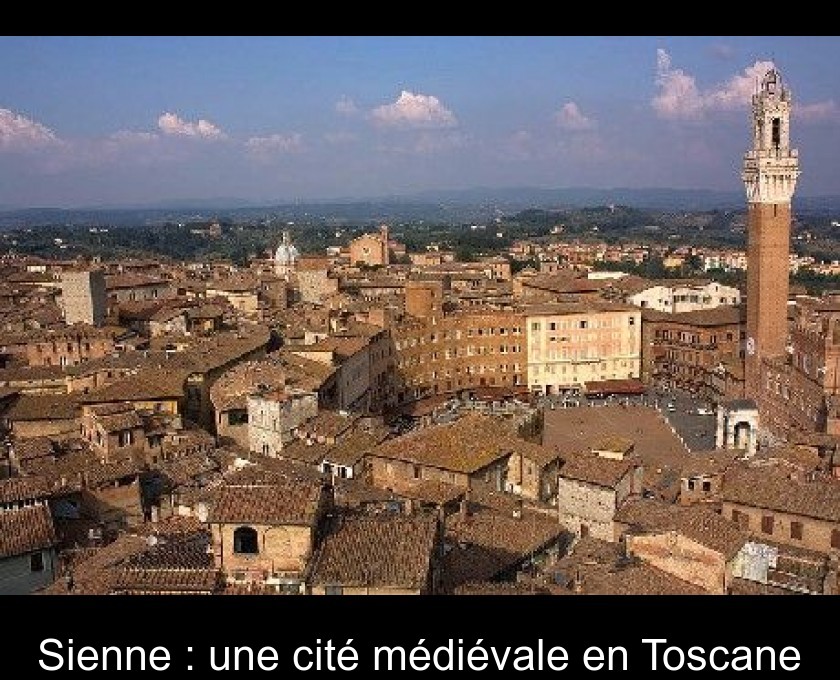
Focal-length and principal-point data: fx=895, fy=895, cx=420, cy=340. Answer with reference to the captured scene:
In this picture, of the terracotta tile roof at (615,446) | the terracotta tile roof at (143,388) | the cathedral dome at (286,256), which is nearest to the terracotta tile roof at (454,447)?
the terracotta tile roof at (615,446)

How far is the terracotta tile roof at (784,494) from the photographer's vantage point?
17.2 metres

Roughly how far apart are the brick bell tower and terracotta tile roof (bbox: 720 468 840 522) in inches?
667

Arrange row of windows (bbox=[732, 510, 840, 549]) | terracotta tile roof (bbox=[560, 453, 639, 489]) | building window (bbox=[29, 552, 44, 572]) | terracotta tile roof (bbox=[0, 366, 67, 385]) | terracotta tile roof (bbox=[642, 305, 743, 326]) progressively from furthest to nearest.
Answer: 1. terracotta tile roof (bbox=[642, 305, 743, 326])
2. terracotta tile roof (bbox=[0, 366, 67, 385])
3. terracotta tile roof (bbox=[560, 453, 639, 489])
4. row of windows (bbox=[732, 510, 840, 549])
5. building window (bbox=[29, 552, 44, 572])

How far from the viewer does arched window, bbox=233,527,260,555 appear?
10461mm

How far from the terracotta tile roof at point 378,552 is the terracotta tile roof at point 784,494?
9.66m

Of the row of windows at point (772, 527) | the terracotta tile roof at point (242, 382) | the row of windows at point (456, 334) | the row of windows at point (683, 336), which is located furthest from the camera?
the row of windows at point (683, 336)

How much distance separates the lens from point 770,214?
34656 mm

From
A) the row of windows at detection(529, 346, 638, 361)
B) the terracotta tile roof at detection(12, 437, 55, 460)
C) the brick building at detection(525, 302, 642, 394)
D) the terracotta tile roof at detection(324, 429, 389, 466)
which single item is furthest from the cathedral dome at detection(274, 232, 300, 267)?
the terracotta tile roof at detection(12, 437, 55, 460)

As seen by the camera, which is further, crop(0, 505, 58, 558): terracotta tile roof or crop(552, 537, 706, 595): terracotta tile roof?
crop(0, 505, 58, 558): terracotta tile roof

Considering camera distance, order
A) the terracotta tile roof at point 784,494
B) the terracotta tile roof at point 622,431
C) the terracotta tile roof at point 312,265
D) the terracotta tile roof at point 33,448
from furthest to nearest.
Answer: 1. the terracotta tile roof at point 312,265
2. the terracotta tile roof at point 622,431
3. the terracotta tile roof at point 33,448
4. the terracotta tile roof at point 784,494

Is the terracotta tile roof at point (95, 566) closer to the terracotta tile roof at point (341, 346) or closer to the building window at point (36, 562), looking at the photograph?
the building window at point (36, 562)

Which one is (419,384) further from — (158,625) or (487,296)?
(158,625)

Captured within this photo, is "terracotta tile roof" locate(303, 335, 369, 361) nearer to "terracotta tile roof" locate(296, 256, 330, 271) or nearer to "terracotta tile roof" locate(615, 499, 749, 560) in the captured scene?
"terracotta tile roof" locate(615, 499, 749, 560)
